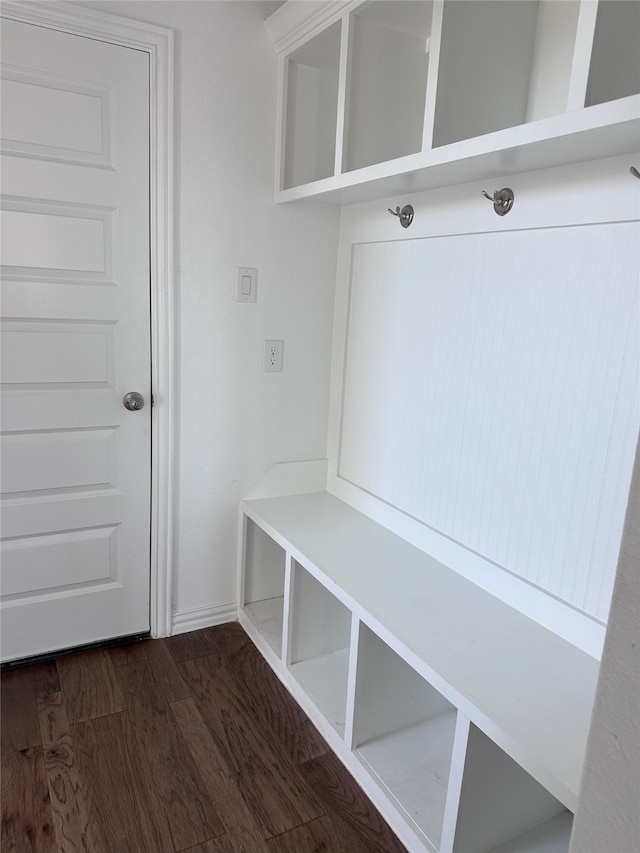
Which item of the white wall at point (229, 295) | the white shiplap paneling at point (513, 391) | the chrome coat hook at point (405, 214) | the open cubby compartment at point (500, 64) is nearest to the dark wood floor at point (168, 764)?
the white wall at point (229, 295)

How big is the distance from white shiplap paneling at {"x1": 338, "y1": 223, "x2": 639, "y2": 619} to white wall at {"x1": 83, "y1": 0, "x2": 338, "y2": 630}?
28 cm

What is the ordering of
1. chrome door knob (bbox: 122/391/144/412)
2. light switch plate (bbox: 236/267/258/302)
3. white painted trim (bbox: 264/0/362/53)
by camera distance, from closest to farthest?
white painted trim (bbox: 264/0/362/53), chrome door knob (bbox: 122/391/144/412), light switch plate (bbox: 236/267/258/302)

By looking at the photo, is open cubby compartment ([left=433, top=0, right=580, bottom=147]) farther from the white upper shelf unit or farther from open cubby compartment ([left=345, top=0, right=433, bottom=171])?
open cubby compartment ([left=345, top=0, right=433, bottom=171])

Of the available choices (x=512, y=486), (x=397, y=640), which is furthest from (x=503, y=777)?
(x=512, y=486)

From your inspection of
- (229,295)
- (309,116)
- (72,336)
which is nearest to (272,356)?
(229,295)

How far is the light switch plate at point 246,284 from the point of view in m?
2.21

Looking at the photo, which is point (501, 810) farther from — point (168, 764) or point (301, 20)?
point (301, 20)

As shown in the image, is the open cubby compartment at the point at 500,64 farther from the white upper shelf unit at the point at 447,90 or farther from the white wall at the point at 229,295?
the white wall at the point at 229,295

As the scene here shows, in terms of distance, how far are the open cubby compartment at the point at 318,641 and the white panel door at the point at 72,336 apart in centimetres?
62

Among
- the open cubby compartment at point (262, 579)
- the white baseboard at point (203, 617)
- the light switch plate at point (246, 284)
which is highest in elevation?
the light switch plate at point (246, 284)

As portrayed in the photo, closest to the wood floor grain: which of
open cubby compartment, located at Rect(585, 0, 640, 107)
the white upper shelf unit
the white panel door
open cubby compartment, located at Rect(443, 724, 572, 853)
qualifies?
the white panel door

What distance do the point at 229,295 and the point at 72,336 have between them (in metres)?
0.56

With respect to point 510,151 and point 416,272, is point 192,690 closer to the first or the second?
point 416,272

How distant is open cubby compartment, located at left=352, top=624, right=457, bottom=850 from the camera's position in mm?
1604
